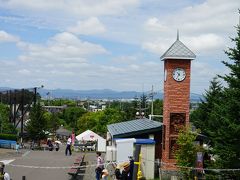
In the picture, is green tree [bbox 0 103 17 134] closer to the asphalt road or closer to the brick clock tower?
the asphalt road

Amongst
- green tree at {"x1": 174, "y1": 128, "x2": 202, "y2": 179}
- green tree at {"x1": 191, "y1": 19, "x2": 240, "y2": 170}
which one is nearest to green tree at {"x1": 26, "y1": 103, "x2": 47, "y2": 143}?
green tree at {"x1": 174, "y1": 128, "x2": 202, "y2": 179}

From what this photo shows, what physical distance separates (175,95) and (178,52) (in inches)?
91.4

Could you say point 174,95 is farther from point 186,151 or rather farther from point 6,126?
point 6,126

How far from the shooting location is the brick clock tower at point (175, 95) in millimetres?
25688

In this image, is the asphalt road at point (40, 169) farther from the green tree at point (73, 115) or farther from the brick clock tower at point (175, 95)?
the green tree at point (73, 115)

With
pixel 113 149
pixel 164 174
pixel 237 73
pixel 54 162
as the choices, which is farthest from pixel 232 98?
pixel 54 162

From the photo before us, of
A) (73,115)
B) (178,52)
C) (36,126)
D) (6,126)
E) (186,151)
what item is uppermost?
(178,52)

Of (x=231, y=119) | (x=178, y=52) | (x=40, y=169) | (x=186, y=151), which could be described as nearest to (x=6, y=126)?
(x=40, y=169)

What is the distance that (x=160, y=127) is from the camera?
1056 inches

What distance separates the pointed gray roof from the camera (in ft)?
84.5

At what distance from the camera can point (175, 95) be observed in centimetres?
2573

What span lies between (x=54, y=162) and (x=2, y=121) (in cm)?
3758

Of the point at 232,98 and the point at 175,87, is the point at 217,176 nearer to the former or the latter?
the point at 232,98

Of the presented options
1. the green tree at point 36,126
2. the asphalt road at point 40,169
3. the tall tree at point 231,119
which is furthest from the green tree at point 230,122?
the green tree at point 36,126
